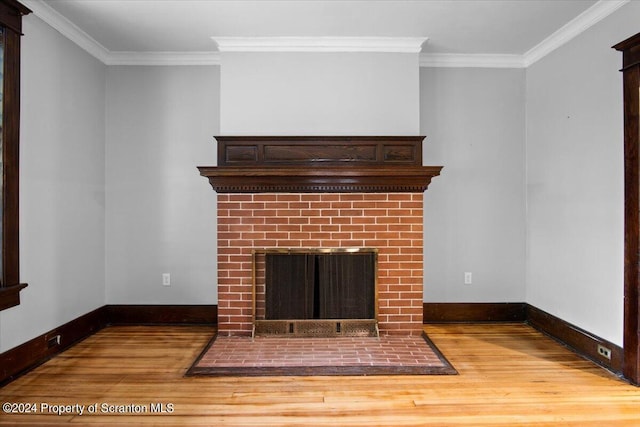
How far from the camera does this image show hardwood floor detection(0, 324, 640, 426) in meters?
2.11

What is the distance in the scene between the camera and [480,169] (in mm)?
3732

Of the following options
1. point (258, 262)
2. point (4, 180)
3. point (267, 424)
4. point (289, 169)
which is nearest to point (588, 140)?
point (289, 169)

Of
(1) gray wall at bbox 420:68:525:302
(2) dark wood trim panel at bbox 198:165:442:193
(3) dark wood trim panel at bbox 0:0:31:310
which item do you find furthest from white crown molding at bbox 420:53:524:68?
(3) dark wood trim panel at bbox 0:0:31:310

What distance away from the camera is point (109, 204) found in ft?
12.1

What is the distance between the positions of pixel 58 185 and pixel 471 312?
3.51 metres

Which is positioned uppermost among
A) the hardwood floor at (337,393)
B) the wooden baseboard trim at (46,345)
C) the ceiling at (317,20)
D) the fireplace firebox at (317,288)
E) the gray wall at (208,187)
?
the ceiling at (317,20)

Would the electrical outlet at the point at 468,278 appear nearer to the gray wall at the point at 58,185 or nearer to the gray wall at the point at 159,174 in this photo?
the gray wall at the point at 159,174

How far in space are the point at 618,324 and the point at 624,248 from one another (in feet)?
1.61

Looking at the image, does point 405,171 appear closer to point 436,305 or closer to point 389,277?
point 389,277

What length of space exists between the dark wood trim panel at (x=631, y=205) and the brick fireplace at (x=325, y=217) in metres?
1.33

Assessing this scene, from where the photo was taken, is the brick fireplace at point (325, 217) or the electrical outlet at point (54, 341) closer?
the electrical outlet at point (54, 341)

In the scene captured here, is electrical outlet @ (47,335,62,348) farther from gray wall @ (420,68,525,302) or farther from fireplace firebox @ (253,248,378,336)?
gray wall @ (420,68,525,302)

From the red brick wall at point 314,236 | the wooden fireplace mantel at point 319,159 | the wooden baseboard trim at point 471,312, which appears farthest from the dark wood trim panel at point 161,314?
the wooden baseboard trim at point 471,312

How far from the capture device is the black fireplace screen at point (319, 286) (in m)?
3.31
